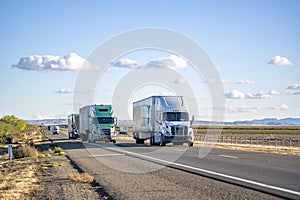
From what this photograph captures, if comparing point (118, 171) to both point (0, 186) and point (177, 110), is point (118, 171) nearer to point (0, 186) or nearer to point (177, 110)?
point (0, 186)

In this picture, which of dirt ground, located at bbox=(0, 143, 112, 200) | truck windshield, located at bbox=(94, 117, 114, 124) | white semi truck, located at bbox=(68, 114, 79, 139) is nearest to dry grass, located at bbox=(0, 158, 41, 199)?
dirt ground, located at bbox=(0, 143, 112, 200)

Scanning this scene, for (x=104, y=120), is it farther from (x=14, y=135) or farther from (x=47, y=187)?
(x=14, y=135)

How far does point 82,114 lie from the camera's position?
178ft

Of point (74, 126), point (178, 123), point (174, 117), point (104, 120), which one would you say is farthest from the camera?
point (74, 126)

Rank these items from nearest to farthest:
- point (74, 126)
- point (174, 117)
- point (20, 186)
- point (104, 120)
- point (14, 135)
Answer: point (20, 186), point (174, 117), point (104, 120), point (74, 126), point (14, 135)

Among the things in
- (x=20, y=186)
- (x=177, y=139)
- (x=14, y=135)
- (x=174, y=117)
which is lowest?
(x=20, y=186)

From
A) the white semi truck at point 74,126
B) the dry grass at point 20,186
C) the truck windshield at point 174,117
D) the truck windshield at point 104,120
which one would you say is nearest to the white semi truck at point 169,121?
the truck windshield at point 174,117

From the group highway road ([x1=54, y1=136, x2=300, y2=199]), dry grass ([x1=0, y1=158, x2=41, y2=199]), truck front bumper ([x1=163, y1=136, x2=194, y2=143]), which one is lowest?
dry grass ([x1=0, y1=158, x2=41, y2=199])

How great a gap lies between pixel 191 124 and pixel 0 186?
77.5 ft

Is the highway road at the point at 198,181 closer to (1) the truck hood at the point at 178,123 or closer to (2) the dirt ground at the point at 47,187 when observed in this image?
(2) the dirt ground at the point at 47,187

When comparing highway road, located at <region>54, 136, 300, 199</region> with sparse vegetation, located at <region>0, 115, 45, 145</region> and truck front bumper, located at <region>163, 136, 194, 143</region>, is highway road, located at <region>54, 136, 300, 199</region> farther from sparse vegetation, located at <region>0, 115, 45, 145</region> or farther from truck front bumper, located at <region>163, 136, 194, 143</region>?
sparse vegetation, located at <region>0, 115, 45, 145</region>

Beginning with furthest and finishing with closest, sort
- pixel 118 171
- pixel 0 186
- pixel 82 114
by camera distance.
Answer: pixel 82 114 → pixel 118 171 → pixel 0 186

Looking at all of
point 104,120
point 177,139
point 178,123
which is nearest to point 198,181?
point 178,123

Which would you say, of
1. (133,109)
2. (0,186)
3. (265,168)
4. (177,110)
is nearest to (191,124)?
(177,110)
